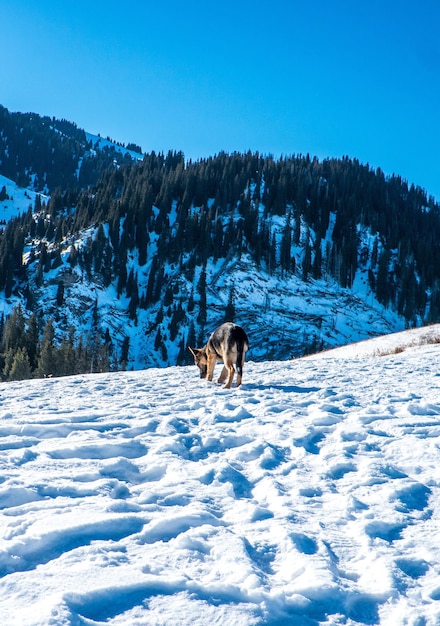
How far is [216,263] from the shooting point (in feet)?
427

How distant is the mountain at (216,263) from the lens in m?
110

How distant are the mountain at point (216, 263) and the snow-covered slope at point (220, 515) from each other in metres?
75.9

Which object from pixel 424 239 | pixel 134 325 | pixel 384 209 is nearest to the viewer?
pixel 134 325

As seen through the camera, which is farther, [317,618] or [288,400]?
[288,400]

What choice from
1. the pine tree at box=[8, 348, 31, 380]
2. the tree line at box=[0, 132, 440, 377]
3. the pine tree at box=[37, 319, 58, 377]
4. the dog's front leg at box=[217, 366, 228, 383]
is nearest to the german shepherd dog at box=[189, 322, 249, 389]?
the dog's front leg at box=[217, 366, 228, 383]

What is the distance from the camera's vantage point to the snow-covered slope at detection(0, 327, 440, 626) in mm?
2543

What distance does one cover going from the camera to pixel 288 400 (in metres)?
9.01

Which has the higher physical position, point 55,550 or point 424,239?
point 424,239

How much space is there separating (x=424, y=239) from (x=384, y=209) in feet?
68.3

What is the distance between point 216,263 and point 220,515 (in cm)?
12762

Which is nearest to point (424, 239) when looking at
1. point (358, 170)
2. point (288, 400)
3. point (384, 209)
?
point (384, 209)

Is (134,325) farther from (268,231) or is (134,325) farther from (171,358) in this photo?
(268,231)

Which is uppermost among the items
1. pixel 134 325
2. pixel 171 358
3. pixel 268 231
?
pixel 268 231

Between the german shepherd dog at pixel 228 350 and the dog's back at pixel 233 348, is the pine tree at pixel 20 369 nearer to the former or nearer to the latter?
the german shepherd dog at pixel 228 350
